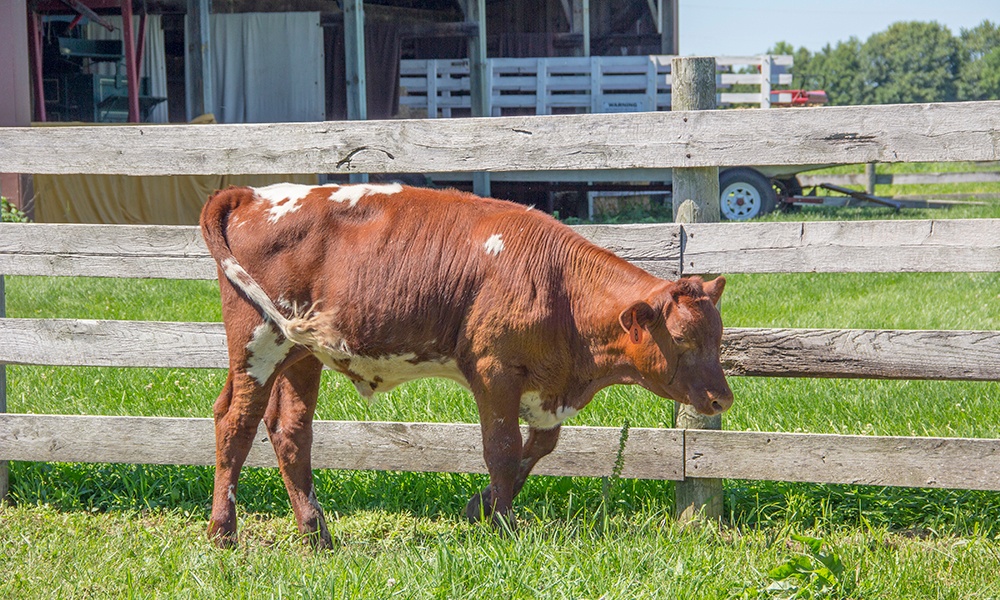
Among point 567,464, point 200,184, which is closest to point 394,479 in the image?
point 567,464

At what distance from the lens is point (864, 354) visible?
4.12m

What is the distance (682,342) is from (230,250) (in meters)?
1.74

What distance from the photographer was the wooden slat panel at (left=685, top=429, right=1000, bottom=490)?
4121 millimetres

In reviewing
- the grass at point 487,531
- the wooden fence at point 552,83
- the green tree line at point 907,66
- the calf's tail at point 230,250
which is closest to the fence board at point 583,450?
the grass at point 487,531

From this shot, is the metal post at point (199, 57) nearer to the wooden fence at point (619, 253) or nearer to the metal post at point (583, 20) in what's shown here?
the metal post at point (583, 20)

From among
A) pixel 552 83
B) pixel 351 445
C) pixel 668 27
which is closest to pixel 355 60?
pixel 552 83

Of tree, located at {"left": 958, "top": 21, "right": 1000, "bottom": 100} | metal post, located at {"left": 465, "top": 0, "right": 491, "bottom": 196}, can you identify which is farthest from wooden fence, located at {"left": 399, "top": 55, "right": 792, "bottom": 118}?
tree, located at {"left": 958, "top": 21, "right": 1000, "bottom": 100}

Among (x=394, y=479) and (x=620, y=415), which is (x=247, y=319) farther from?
(x=620, y=415)

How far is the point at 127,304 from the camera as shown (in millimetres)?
8570

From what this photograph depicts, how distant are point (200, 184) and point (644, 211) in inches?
304

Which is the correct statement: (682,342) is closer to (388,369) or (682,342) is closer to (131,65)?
(388,369)

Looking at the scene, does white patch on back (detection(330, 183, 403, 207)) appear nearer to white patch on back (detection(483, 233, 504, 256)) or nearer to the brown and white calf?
the brown and white calf

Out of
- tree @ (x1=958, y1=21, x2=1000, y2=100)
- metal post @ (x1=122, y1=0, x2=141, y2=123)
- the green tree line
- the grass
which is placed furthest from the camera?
Answer: the green tree line

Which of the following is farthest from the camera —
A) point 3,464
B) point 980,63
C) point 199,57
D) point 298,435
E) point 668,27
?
point 980,63
